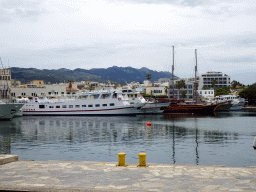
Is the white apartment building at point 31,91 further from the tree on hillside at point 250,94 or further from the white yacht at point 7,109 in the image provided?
the tree on hillside at point 250,94

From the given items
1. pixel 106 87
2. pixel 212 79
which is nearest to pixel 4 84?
pixel 106 87

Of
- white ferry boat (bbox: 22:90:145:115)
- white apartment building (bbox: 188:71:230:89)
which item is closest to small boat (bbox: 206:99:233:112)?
white ferry boat (bbox: 22:90:145:115)

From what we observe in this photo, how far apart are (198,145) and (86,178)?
17.0m

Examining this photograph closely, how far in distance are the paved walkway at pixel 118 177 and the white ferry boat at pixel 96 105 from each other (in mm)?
56923

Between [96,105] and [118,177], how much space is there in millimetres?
61173

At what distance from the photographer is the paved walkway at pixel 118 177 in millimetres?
8289

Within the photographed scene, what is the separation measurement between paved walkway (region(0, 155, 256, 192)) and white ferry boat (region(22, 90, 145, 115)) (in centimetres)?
5692

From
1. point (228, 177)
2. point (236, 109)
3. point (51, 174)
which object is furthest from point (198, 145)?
point (236, 109)

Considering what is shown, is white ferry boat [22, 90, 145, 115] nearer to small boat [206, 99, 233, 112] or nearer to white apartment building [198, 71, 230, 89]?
small boat [206, 99, 233, 112]

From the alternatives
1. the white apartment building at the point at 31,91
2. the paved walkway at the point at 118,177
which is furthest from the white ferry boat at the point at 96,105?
the paved walkway at the point at 118,177

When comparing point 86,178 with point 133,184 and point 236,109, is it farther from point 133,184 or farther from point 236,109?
point 236,109

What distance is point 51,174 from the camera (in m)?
9.98

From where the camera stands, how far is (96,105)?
70250mm

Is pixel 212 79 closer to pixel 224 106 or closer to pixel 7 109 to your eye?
pixel 224 106
